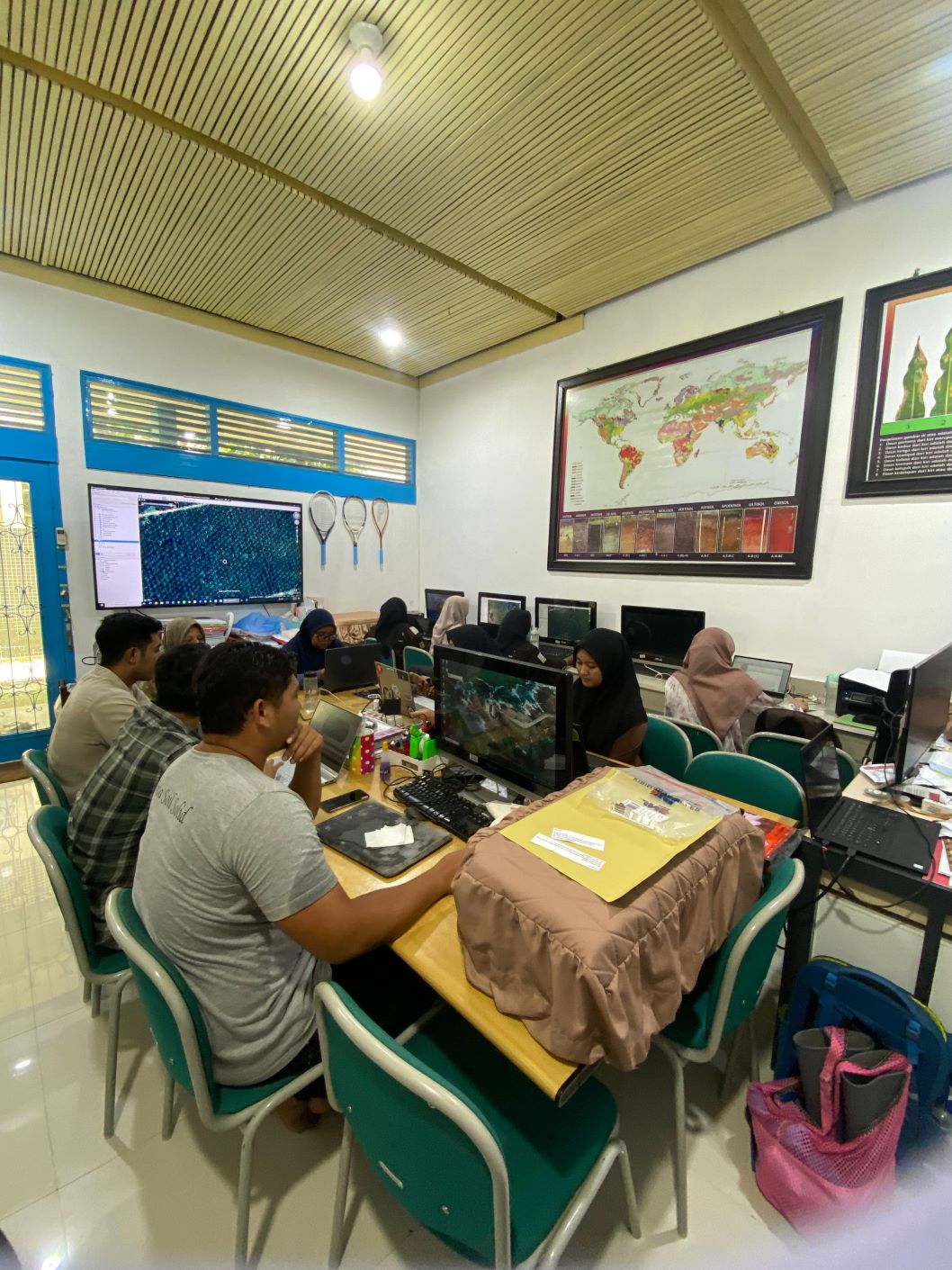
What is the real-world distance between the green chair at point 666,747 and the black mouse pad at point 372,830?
1.17 metres

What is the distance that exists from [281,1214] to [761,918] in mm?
1370

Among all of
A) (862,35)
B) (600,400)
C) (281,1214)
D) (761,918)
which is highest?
(862,35)

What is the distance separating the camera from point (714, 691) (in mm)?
2584

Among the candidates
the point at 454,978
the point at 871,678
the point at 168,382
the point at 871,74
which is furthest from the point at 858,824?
the point at 168,382

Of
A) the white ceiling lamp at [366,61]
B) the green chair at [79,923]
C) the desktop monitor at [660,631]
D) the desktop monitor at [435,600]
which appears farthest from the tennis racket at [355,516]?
the green chair at [79,923]

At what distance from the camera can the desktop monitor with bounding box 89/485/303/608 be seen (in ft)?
12.9

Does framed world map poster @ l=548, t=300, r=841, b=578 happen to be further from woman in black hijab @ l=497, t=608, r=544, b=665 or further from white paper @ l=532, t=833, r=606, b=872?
white paper @ l=532, t=833, r=606, b=872

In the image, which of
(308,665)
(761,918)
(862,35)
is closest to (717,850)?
(761,918)

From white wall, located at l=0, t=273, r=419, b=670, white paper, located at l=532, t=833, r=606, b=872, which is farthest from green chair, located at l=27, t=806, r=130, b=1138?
white wall, located at l=0, t=273, r=419, b=670

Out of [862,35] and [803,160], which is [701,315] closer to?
[803,160]

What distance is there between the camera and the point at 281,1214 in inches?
49.4

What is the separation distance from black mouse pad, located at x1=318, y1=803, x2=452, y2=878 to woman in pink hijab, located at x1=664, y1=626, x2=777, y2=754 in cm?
164

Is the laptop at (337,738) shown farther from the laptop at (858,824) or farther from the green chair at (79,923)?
the laptop at (858,824)

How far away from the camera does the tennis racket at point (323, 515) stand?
5082 millimetres
